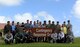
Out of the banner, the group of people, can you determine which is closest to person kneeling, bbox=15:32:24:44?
the group of people

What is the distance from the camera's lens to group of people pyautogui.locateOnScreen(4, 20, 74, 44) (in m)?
29.8

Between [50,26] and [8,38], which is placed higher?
[50,26]

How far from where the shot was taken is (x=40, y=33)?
31438 millimetres

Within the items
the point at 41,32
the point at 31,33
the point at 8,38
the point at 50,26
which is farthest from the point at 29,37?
the point at 50,26

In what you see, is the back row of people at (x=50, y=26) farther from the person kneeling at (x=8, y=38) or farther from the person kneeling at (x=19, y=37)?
the person kneeling at (x=8, y=38)

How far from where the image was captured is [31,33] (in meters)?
30.8

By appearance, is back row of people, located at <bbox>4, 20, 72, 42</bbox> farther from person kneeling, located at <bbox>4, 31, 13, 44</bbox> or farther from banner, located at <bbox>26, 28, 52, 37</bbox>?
person kneeling, located at <bbox>4, 31, 13, 44</bbox>

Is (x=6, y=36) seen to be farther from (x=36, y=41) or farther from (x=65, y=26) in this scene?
(x=65, y=26)

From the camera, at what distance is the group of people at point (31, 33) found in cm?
2978

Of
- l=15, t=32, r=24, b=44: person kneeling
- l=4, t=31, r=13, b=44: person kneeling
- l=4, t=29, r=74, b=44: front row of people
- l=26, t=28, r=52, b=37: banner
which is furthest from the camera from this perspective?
l=26, t=28, r=52, b=37: banner

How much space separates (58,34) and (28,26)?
302cm

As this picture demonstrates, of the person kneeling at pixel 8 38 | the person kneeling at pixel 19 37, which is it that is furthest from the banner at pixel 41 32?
the person kneeling at pixel 8 38

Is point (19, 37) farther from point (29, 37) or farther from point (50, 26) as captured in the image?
point (50, 26)

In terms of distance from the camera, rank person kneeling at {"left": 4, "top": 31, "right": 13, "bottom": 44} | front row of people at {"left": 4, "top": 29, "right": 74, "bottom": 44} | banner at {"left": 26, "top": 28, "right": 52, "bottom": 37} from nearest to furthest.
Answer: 1. person kneeling at {"left": 4, "top": 31, "right": 13, "bottom": 44}
2. front row of people at {"left": 4, "top": 29, "right": 74, "bottom": 44}
3. banner at {"left": 26, "top": 28, "right": 52, "bottom": 37}
